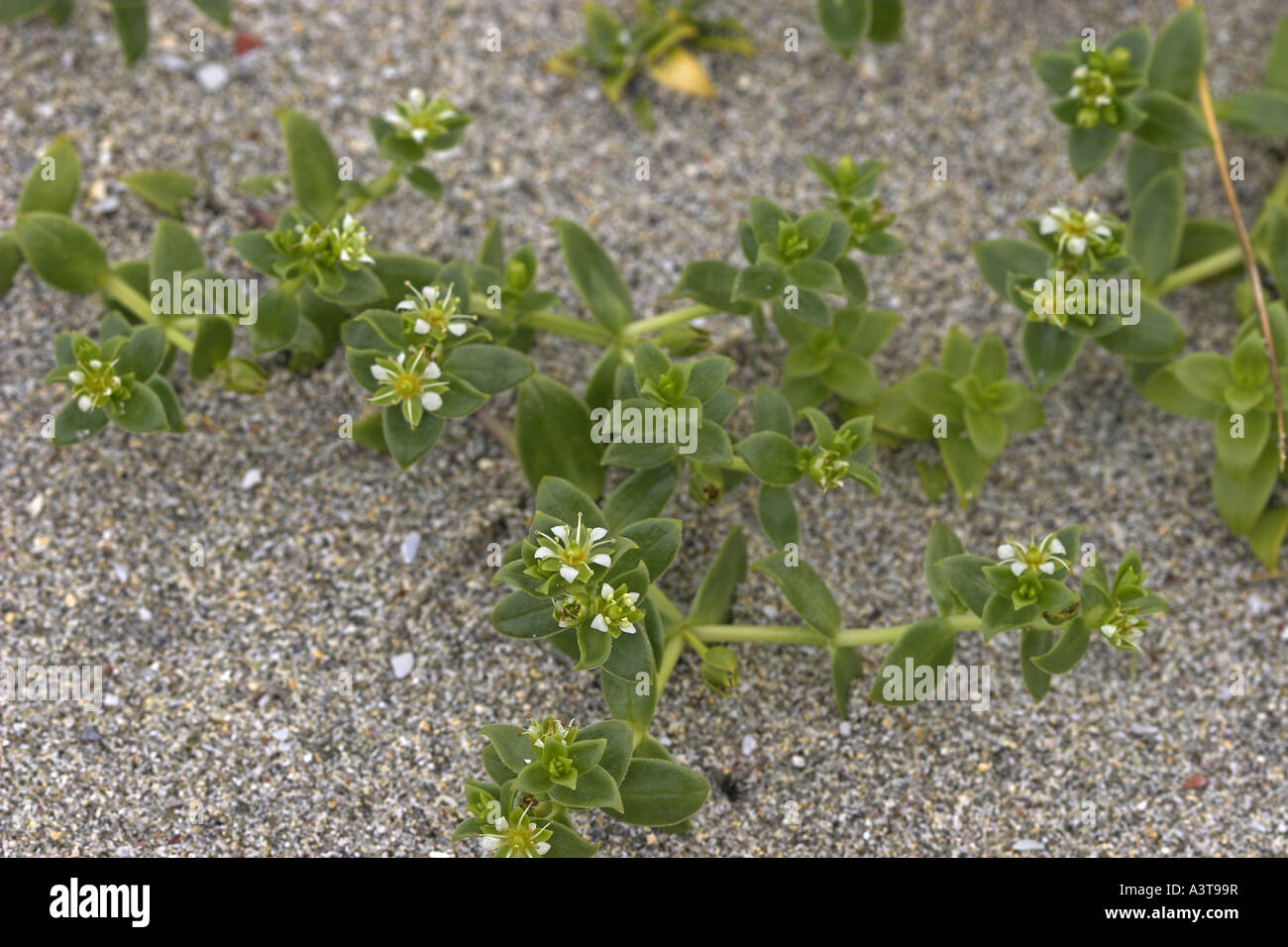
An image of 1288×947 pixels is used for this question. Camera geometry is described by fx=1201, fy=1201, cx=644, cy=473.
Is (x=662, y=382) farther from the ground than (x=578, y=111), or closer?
closer

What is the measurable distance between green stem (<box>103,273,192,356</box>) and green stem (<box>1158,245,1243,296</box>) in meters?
2.44

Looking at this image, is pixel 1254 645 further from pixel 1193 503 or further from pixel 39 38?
pixel 39 38

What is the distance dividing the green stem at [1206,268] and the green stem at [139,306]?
2.44 meters

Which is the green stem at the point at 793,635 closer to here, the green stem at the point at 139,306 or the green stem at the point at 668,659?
the green stem at the point at 668,659

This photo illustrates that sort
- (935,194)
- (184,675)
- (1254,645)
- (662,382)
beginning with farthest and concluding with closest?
(935,194), (1254,645), (184,675), (662,382)

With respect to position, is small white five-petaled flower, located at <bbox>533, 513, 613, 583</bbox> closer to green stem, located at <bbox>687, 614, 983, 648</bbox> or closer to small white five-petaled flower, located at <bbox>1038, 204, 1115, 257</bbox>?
green stem, located at <bbox>687, 614, 983, 648</bbox>

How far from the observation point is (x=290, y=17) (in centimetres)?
354

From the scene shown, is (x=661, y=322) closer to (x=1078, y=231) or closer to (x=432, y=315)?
(x=432, y=315)

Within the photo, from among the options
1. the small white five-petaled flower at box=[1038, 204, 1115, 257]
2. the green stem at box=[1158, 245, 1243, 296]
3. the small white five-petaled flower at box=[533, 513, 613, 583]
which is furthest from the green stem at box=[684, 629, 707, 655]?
the green stem at box=[1158, 245, 1243, 296]

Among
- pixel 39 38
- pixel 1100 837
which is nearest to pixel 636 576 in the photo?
Answer: pixel 1100 837

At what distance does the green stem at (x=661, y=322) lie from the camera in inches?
112

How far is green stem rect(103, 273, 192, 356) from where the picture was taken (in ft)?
9.33

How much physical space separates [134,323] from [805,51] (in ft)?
6.75
